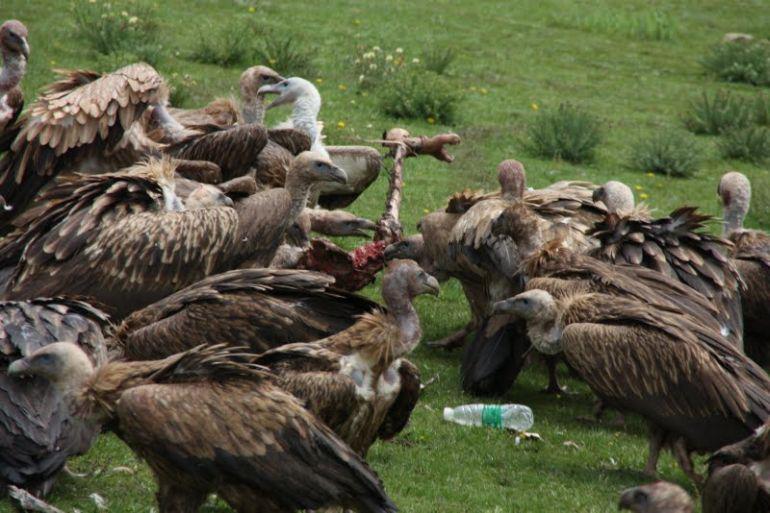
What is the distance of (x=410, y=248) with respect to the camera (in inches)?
405

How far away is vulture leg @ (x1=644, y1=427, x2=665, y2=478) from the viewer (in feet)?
24.6

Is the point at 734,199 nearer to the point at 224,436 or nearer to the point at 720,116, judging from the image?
the point at 720,116

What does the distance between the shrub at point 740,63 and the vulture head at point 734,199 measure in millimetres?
9773

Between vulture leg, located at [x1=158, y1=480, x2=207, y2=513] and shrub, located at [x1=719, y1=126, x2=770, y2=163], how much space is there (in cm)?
1229

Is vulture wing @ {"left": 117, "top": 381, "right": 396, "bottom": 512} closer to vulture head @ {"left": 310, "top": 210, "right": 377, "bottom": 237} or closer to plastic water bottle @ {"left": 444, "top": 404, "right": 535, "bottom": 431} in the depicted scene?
plastic water bottle @ {"left": 444, "top": 404, "right": 535, "bottom": 431}

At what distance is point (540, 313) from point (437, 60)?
421 inches

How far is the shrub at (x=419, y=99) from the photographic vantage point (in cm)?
1579

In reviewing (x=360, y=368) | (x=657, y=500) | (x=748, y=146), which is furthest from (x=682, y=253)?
(x=748, y=146)

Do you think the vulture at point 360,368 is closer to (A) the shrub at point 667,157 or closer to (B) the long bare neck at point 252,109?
(B) the long bare neck at point 252,109

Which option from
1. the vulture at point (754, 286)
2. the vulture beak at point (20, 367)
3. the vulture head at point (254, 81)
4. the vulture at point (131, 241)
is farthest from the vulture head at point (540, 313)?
the vulture head at point (254, 81)

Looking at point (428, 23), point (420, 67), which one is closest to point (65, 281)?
point (420, 67)

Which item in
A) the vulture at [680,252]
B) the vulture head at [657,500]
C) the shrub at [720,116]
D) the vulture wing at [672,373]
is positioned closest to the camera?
the vulture head at [657,500]

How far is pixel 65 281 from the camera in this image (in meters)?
8.17

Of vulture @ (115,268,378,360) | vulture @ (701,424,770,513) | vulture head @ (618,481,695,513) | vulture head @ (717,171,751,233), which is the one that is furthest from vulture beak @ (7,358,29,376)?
vulture head @ (717,171,751,233)
